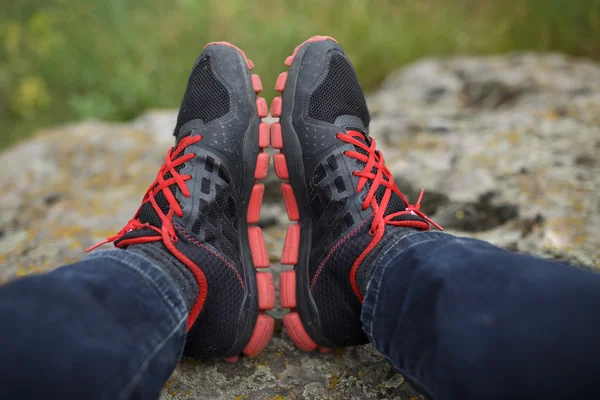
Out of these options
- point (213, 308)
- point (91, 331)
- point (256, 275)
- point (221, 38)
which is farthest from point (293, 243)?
point (221, 38)

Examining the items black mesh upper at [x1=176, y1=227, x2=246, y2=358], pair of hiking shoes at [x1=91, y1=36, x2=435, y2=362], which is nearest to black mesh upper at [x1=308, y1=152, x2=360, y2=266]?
pair of hiking shoes at [x1=91, y1=36, x2=435, y2=362]

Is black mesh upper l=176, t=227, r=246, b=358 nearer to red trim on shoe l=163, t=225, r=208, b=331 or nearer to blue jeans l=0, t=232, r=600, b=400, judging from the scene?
red trim on shoe l=163, t=225, r=208, b=331

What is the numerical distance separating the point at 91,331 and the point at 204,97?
94cm

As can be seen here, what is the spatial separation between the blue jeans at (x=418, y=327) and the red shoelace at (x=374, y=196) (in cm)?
18

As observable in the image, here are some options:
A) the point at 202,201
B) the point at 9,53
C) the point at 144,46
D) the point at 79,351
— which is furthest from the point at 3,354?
the point at 9,53

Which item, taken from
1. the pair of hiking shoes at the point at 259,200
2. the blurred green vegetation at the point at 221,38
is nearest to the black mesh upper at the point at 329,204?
the pair of hiking shoes at the point at 259,200

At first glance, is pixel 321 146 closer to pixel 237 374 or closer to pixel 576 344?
pixel 237 374

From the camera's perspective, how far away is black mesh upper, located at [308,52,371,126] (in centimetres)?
137

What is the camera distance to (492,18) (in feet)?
8.35

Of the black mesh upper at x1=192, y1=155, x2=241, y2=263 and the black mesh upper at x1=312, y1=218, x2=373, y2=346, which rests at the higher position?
the black mesh upper at x1=192, y1=155, x2=241, y2=263

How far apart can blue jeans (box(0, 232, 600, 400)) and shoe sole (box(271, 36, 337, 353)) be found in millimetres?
336

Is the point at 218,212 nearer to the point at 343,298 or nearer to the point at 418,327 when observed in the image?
the point at 343,298

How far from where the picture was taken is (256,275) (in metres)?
1.25

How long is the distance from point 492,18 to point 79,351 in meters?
2.75
